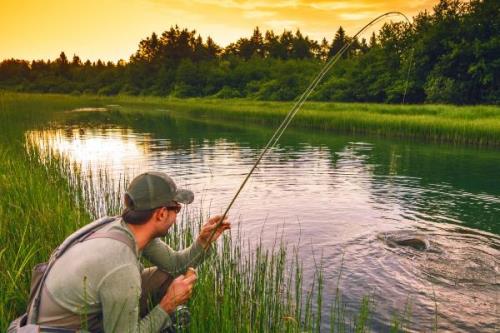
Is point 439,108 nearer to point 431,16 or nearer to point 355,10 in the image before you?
point 431,16

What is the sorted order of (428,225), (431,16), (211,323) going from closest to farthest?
1. (211,323)
2. (428,225)
3. (431,16)

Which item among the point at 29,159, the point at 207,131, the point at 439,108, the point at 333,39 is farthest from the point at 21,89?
the point at 29,159

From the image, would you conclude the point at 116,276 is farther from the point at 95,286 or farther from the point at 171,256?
the point at 171,256

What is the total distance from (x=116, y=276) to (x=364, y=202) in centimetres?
1066

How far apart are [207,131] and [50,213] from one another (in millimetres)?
25856

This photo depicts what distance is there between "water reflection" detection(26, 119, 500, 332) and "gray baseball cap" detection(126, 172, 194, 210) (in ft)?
9.14

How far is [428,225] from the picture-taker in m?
10.3

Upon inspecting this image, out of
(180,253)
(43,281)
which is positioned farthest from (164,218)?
(180,253)

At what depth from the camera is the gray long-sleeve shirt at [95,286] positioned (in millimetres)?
2719

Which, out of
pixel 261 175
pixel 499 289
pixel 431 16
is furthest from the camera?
pixel 431 16

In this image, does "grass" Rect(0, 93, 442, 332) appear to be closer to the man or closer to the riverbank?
the man

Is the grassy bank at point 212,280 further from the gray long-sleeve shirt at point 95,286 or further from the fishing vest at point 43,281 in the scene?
the gray long-sleeve shirt at point 95,286

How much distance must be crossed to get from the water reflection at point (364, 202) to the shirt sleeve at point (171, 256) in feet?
7.60

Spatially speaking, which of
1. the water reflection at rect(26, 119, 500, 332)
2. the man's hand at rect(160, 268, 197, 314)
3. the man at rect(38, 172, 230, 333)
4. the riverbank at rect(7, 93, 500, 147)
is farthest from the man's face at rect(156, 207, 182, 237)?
the riverbank at rect(7, 93, 500, 147)
